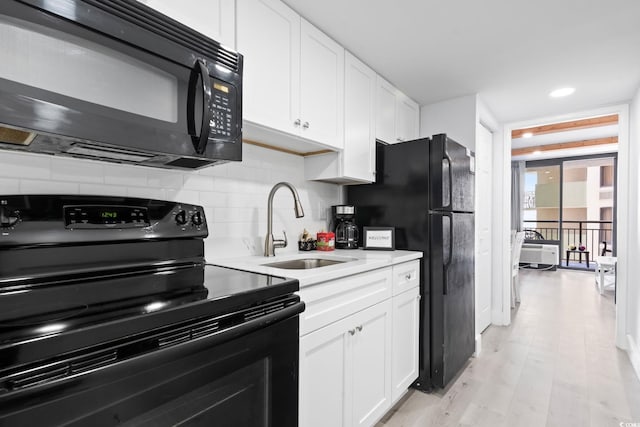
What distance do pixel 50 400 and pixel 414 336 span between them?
6.28 feet

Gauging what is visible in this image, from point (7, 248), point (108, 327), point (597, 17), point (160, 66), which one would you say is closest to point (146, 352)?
point (108, 327)

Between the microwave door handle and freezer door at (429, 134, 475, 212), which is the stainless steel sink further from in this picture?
the microwave door handle

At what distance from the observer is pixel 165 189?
1.46 m

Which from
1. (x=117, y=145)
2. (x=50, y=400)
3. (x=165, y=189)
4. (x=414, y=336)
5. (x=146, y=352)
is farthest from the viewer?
(x=414, y=336)

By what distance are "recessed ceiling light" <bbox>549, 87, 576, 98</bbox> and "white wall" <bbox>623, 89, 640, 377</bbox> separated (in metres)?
0.47

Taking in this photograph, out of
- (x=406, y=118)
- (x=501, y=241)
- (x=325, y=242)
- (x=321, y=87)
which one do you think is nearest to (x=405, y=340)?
(x=325, y=242)

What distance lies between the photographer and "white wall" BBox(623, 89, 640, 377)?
8.37 feet

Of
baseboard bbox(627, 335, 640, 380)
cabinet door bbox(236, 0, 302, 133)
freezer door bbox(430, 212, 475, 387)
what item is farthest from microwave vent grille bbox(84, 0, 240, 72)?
baseboard bbox(627, 335, 640, 380)

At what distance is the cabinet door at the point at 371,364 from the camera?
155cm

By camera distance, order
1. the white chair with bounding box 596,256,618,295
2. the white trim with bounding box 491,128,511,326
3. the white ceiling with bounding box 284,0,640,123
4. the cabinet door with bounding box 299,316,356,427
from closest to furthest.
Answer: the cabinet door with bounding box 299,316,356,427
the white ceiling with bounding box 284,0,640,123
the white trim with bounding box 491,128,511,326
the white chair with bounding box 596,256,618,295

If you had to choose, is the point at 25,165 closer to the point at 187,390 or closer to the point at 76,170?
the point at 76,170

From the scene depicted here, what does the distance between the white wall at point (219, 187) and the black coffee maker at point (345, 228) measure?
4.2 inches

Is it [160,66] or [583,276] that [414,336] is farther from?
[583,276]

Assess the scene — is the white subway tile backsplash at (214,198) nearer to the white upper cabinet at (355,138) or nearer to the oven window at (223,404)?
the white upper cabinet at (355,138)
